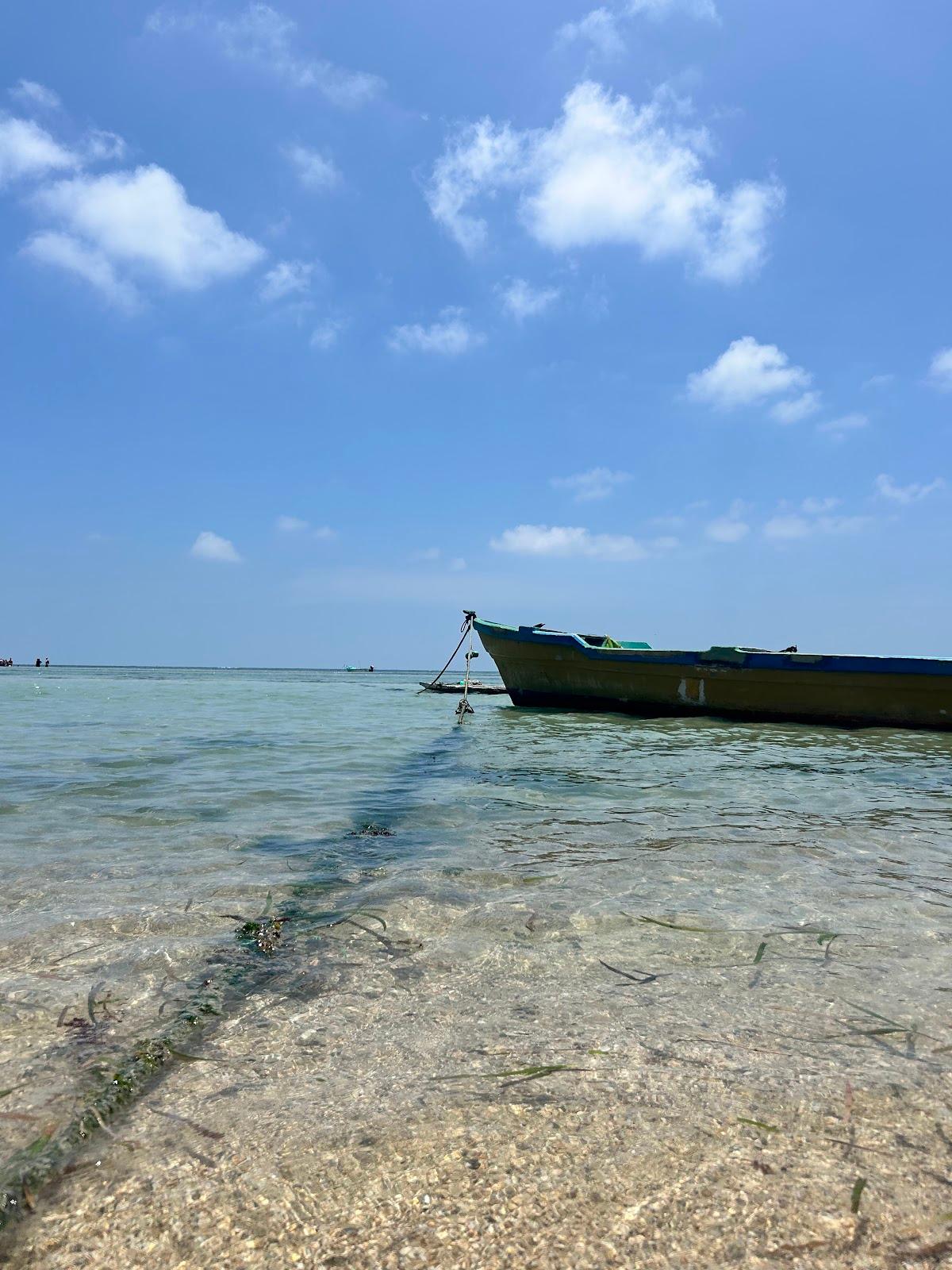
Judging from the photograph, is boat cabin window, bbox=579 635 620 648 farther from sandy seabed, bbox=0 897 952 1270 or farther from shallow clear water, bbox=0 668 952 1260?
sandy seabed, bbox=0 897 952 1270

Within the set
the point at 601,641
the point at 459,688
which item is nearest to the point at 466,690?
the point at 601,641

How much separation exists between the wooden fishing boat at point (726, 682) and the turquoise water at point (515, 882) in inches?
258

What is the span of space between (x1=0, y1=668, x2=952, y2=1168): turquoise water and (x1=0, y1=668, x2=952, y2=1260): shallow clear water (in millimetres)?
18

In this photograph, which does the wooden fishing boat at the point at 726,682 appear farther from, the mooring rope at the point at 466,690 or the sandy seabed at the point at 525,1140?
the sandy seabed at the point at 525,1140

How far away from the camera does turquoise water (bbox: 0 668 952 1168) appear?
2400 mm

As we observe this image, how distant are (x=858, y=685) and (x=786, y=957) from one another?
Result: 14684 mm

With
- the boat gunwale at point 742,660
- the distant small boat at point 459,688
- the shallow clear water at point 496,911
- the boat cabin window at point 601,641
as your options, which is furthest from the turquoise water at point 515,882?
the distant small boat at point 459,688

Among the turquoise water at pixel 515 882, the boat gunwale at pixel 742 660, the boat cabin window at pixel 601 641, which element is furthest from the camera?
the boat cabin window at pixel 601 641

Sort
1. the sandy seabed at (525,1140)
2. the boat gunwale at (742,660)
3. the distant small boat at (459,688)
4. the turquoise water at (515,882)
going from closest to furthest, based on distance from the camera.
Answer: the sandy seabed at (525,1140), the turquoise water at (515,882), the boat gunwale at (742,660), the distant small boat at (459,688)

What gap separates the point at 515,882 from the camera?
13.0 feet

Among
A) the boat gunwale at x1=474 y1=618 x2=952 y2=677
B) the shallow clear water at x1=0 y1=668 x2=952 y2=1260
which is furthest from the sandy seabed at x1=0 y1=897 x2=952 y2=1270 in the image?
the boat gunwale at x1=474 y1=618 x2=952 y2=677

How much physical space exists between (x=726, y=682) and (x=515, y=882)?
1442 centimetres

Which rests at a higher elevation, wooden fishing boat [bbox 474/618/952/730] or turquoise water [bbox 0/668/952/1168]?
wooden fishing boat [bbox 474/618/952/730]

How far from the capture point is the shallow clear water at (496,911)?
7.04 feet
